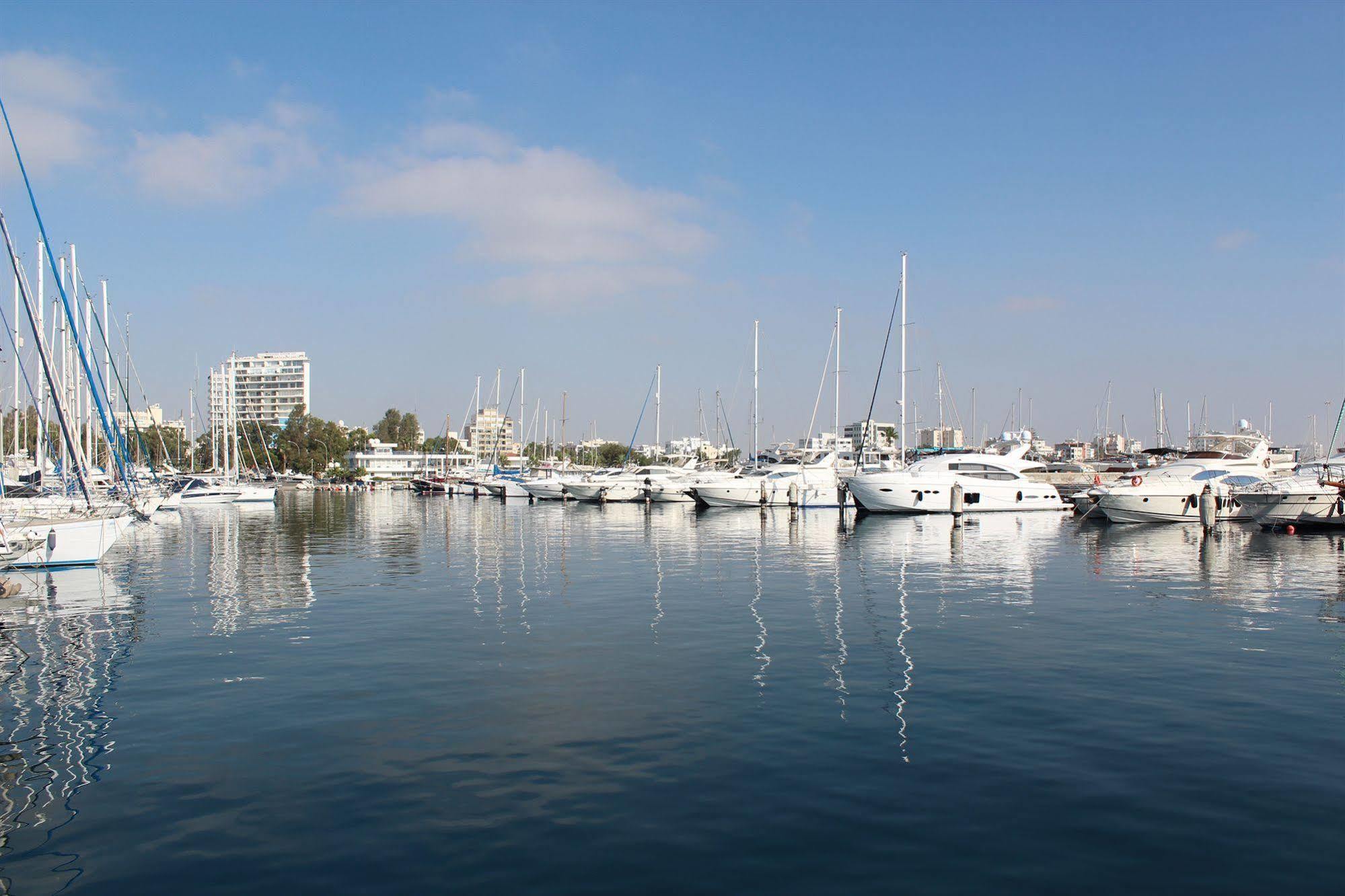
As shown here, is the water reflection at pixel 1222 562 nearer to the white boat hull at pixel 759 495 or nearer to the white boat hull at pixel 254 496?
the white boat hull at pixel 759 495

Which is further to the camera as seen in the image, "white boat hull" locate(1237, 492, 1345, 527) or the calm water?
"white boat hull" locate(1237, 492, 1345, 527)

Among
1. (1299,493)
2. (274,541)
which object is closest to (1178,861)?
(274,541)

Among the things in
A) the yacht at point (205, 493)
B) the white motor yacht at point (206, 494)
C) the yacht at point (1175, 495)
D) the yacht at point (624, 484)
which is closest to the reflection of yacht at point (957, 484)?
the yacht at point (1175, 495)

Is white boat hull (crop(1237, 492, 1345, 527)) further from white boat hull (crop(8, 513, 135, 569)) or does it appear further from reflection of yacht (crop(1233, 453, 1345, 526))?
white boat hull (crop(8, 513, 135, 569))

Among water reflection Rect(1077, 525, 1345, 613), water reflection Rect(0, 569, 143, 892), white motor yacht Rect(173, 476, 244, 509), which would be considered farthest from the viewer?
white motor yacht Rect(173, 476, 244, 509)

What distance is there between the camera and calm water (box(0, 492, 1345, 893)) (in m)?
7.95

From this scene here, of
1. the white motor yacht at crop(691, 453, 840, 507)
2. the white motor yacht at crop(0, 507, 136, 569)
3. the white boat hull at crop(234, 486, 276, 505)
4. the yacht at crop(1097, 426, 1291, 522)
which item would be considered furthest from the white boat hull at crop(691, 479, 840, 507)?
the white motor yacht at crop(0, 507, 136, 569)

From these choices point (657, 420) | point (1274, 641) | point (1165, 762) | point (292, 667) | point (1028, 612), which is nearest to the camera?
point (1165, 762)

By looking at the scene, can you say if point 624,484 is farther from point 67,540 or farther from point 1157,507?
point 67,540

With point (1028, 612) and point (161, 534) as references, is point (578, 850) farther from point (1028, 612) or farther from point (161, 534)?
point (161, 534)

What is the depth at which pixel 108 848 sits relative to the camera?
819 centimetres

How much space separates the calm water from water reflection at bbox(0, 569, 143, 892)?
0.18 ft

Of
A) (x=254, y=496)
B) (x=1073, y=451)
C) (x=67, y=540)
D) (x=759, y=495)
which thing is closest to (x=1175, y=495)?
(x=759, y=495)

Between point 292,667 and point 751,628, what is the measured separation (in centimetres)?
835
